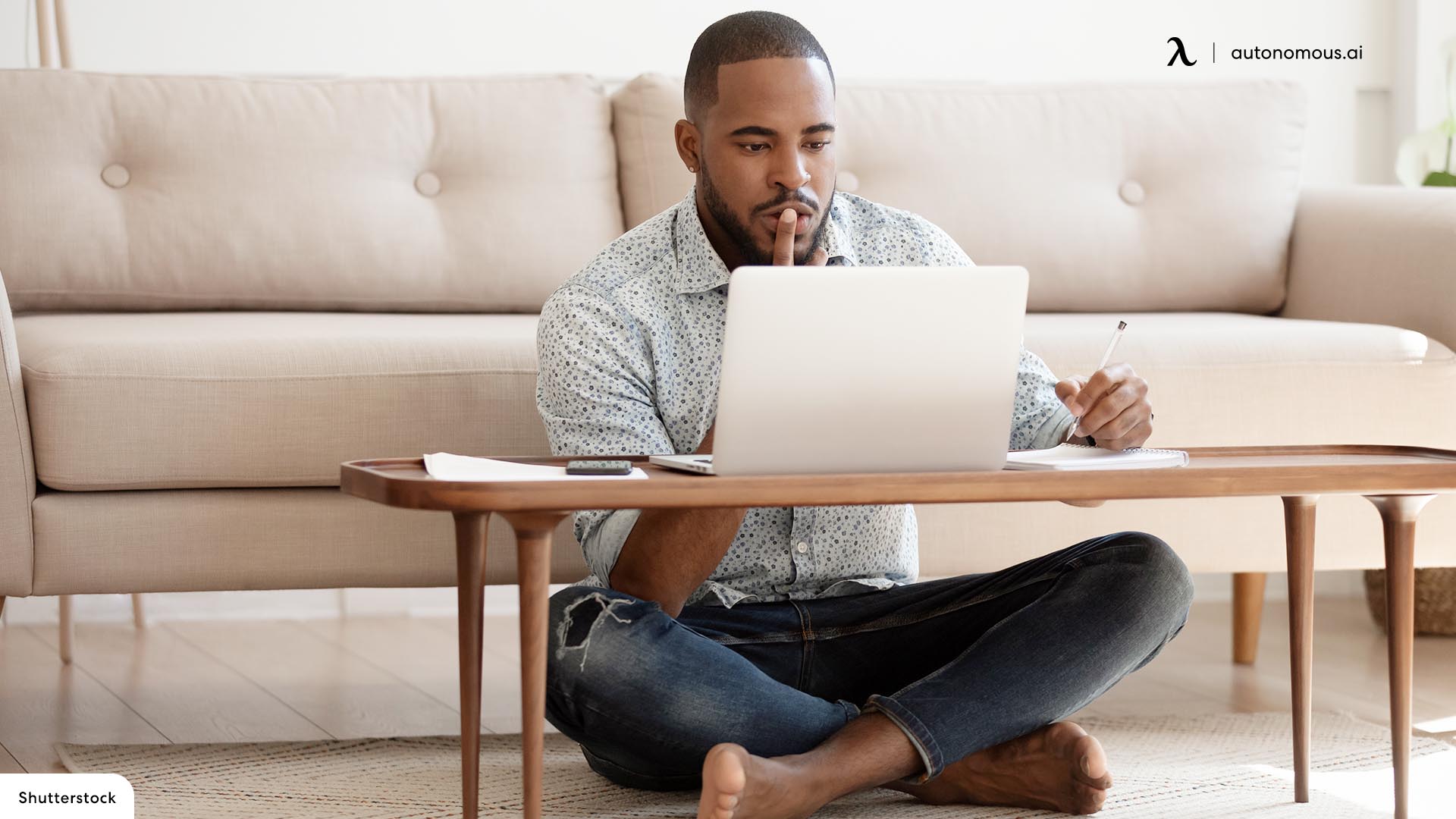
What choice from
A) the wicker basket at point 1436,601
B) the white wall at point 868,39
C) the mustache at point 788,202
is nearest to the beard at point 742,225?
the mustache at point 788,202

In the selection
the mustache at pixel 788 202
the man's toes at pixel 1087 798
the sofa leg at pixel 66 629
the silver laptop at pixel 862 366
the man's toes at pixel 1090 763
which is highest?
the mustache at pixel 788 202

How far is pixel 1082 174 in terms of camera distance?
237 cm

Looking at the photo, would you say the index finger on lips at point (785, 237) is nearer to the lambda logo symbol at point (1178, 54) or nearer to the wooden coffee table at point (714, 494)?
the wooden coffee table at point (714, 494)

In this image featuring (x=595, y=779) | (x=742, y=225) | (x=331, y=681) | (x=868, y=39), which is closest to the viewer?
(x=742, y=225)

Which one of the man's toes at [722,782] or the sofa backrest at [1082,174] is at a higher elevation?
the sofa backrest at [1082,174]

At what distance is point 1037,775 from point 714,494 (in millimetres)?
538

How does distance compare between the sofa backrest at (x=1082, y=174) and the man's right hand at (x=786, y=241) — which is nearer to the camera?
the man's right hand at (x=786, y=241)

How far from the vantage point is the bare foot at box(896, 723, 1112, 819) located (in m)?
1.37

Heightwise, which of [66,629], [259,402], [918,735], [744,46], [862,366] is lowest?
[66,629]

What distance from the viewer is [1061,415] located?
1.50 m

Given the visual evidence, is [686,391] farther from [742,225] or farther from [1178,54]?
[1178,54]

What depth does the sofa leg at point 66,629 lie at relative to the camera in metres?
2.13

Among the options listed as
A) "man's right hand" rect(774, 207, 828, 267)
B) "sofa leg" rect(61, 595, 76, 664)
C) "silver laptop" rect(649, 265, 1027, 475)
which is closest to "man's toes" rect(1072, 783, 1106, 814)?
"silver laptop" rect(649, 265, 1027, 475)

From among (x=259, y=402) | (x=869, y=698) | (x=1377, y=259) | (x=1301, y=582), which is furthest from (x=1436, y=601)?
(x=259, y=402)
